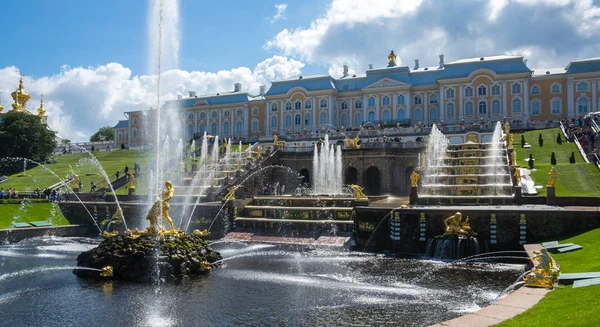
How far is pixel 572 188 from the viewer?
1057 inches

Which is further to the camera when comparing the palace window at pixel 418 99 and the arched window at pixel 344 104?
the arched window at pixel 344 104

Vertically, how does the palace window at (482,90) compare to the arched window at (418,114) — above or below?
above

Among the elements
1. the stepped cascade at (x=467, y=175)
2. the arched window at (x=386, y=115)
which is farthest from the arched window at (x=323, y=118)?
the stepped cascade at (x=467, y=175)

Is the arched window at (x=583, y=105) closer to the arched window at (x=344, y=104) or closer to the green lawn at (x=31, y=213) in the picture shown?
the arched window at (x=344, y=104)

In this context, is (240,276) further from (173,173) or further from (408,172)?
(173,173)

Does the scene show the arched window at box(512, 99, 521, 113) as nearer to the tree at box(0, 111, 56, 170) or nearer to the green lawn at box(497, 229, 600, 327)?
the green lawn at box(497, 229, 600, 327)

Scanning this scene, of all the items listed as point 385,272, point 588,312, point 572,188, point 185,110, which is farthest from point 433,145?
point 185,110

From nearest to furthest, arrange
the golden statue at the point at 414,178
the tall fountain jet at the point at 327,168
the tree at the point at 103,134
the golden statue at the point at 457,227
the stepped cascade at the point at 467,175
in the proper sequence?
the golden statue at the point at 457,227 < the golden statue at the point at 414,178 < the stepped cascade at the point at 467,175 < the tall fountain jet at the point at 327,168 < the tree at the point at 103,134

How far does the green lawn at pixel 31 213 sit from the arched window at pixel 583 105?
202 ft

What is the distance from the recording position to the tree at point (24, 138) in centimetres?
6225

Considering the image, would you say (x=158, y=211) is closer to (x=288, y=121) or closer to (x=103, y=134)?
(x=288, y=121)

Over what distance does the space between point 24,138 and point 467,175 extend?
57.8 meters

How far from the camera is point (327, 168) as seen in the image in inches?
1602

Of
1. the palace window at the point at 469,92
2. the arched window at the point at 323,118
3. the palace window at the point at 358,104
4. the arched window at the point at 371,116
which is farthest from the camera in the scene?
the palace window at the point at 358,104
